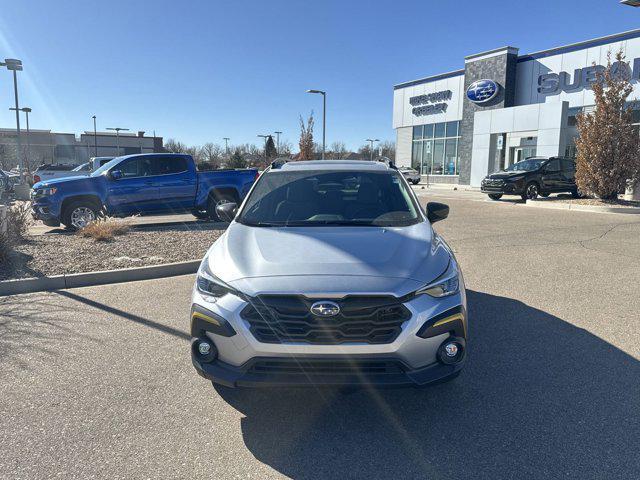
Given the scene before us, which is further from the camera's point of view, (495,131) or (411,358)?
(495,131)

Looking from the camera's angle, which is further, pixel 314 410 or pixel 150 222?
pixel 150 222

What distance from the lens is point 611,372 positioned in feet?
12.6

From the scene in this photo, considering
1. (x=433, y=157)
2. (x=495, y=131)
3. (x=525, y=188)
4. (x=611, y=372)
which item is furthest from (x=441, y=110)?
(x=611, y=372)

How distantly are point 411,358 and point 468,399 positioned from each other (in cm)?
85

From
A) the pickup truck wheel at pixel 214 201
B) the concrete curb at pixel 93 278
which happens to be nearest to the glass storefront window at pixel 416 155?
the pickup truck wheel at pixel 214 201

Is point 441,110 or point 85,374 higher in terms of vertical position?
point 441,110

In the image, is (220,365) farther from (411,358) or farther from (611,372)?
(611,372)

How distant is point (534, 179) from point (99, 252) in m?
16.8

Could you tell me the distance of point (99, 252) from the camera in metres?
8.10

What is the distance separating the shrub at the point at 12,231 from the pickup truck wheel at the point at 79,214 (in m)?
1.76

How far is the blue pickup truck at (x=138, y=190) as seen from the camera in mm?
11008

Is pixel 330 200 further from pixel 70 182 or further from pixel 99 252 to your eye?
pixel 70 182

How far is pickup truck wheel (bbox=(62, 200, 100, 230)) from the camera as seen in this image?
11133mm

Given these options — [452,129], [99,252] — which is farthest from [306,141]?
[99,252]
